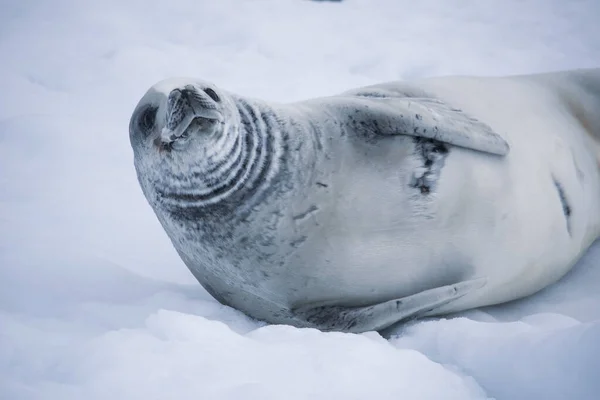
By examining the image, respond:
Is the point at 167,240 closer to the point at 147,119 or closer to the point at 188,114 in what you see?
the point at 147,119

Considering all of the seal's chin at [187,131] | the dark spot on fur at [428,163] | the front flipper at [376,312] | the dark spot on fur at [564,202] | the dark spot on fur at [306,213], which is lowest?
the front flipper at [376,312]

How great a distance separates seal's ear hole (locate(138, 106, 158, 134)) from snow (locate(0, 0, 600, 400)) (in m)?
0.62

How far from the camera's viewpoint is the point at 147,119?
81.6 inches

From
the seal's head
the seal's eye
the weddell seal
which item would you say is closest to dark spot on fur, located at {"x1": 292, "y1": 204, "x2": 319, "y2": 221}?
the weddell seal

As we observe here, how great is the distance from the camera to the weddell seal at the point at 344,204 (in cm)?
203

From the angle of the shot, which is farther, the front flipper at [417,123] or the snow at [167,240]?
the front flipper at [417,123]

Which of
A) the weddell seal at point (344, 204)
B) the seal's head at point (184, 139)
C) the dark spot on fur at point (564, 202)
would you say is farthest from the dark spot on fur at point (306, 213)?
the dark spot on fur at point (564, 202)

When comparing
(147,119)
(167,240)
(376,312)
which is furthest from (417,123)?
(167,240)

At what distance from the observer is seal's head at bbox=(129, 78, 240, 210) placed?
1.84 metres

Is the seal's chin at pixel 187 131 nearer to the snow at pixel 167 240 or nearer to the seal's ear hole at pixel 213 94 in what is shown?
the seal's ear hole at pixel 213 94

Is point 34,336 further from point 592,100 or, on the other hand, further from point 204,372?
point 592,100

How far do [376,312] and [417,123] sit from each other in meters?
0.67

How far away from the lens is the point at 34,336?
172 centimetres

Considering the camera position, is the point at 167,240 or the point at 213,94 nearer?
the point at 213,94
